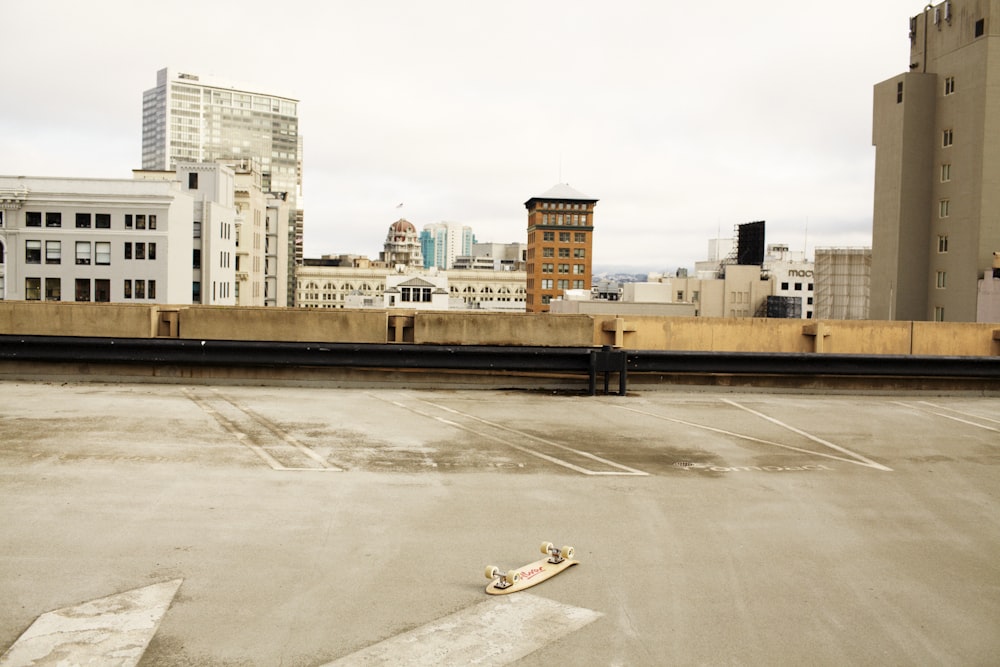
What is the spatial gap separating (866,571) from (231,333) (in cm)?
1246

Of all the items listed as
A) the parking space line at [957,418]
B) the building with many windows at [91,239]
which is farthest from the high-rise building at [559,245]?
the parking space line at [957,418]

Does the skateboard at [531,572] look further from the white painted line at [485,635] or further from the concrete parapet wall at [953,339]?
the concrete parapet wall at [953,339]

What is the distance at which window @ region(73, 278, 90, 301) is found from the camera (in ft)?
258

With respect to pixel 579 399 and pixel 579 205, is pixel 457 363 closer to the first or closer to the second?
pixel 579 399

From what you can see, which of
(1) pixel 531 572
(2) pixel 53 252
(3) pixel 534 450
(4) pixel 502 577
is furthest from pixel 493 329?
(2) pixel 53 252

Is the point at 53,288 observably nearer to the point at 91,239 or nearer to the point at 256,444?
the point at 91,239

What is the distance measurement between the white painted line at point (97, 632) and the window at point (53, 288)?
81.2 metres

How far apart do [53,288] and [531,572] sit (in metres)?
83.1

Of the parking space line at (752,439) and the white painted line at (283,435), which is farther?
the parking space line at (752,439)

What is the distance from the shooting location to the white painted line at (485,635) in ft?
16.5

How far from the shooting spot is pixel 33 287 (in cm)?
7825

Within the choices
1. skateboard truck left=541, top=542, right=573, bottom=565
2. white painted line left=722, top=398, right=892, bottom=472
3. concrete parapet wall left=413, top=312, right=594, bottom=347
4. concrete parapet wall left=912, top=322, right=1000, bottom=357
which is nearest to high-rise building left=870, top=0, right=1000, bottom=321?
concrete parapet wall left=912, top=322, right=1000, bottom=357

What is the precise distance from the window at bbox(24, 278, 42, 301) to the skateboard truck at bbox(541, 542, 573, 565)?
82.6 m

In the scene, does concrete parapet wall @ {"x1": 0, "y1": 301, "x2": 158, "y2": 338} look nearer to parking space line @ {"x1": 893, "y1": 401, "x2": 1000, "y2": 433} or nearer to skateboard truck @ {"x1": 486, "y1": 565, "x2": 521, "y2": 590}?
skateboard truck @ {"x1": 486, "y1": 565, "x2": 521, "y2": 590}
